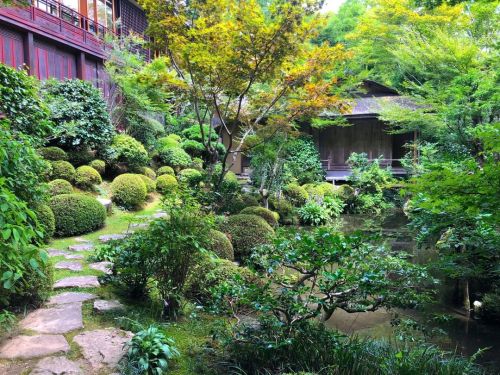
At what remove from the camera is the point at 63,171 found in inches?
318

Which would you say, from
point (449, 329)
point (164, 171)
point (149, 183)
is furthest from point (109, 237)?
point (164, 171)

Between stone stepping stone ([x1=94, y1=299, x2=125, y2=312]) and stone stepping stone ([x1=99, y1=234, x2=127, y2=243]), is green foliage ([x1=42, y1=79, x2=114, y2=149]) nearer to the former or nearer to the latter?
stone stepping stone ([x1=99, y1=234, x2=127, y2=243])

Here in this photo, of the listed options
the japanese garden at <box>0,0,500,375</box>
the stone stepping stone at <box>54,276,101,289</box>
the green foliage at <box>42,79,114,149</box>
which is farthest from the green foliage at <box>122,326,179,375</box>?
the green foliage at <box>42,79,114,149</box>

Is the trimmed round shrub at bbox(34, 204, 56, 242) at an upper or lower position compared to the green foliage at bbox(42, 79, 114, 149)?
lower

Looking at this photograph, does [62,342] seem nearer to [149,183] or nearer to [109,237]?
[109,237]

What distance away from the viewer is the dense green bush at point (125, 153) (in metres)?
9.82

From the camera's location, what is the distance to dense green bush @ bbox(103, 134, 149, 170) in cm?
982

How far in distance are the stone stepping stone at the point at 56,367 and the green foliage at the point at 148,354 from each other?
1.13 ft

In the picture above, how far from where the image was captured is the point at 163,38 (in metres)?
7.61

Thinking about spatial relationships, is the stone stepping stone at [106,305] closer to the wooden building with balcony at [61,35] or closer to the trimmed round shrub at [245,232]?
the trimmed round shrub at [245,232]

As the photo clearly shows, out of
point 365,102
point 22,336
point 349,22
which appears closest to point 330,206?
Answer: point 365,102

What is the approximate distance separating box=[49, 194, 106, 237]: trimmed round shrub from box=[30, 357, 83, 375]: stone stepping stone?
4.00 m

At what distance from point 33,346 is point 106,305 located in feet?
2.84

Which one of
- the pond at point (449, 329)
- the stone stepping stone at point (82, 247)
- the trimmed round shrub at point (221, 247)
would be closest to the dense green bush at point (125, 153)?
the stone stepping stone at point (82, 247)
